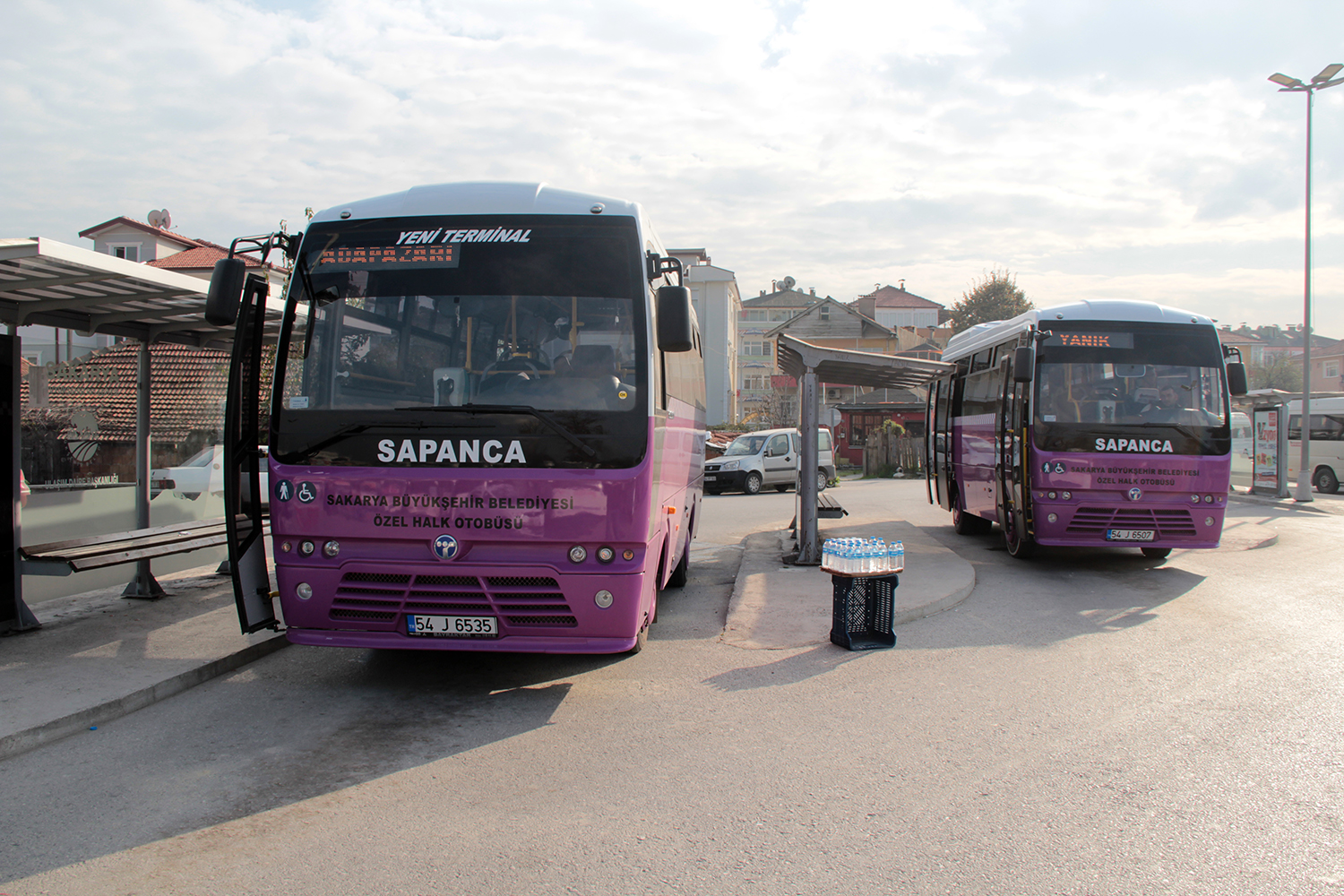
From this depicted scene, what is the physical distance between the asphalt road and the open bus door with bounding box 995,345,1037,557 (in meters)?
3.34

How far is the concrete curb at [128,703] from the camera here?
16.1 feet

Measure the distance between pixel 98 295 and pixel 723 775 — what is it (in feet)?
20.9

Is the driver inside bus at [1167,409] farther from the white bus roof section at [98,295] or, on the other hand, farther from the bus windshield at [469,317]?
the white bus roof section at [98,295]

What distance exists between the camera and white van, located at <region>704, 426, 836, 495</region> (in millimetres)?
25391

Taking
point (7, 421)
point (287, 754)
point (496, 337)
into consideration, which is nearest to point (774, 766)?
point (287, 754)

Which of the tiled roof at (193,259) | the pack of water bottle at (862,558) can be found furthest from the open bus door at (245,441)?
the tiled roof at (193,259)

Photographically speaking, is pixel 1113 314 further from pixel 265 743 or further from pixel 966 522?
pixel 265 743

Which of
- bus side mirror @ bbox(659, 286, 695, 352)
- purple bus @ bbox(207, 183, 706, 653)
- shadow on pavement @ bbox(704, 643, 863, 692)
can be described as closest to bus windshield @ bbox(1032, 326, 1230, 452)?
shadow on pavement @ bbox(704, 643, 863, 692)

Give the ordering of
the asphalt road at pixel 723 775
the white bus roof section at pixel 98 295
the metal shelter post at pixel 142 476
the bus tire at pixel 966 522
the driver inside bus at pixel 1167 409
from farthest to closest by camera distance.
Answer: the bus tire at pixel 966 522 → the driver inside bus at pixel 1167 409 → the metal shelter post at pixel 142 476 → the white bus roof section at pixel 98 295 → the asphalt road at pixel 723 775

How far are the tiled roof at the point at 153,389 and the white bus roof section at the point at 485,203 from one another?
456 centimetres

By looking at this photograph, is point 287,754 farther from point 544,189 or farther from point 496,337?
point 544,189

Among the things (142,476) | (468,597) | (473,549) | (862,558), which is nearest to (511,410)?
(473,549)

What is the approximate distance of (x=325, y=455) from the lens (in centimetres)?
552

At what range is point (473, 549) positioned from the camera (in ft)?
17.9
